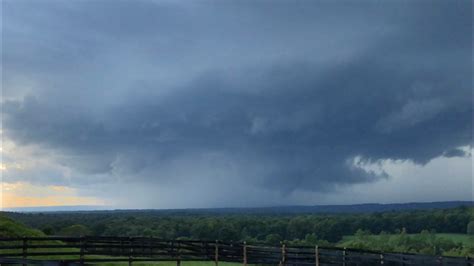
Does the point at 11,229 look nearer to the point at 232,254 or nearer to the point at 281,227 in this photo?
the point at 232,254

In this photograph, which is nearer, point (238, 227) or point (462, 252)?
point (462, 252)

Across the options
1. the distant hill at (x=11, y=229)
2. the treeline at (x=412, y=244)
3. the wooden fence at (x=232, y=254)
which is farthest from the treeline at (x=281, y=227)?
the wooden fence at (x=232, y=254)

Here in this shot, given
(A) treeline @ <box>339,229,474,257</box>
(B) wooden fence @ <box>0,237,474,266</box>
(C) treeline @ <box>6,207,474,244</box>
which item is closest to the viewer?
(B) wooden fence @ <box>0,237,474,266</box>

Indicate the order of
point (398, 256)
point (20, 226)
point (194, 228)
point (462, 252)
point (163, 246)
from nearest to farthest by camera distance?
point (398, 256)
point (163, 246)
point (20, 226)
point (462, 252)
point (194, 228)

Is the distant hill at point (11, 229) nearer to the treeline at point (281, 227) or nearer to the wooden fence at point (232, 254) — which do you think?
the wooden fence at point (232, 254)

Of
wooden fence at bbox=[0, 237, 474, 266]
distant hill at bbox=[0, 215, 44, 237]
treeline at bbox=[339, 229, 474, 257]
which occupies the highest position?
distant hill at bbox=[0, 215, 44, 237]

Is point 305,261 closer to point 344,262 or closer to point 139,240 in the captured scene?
point 344,262

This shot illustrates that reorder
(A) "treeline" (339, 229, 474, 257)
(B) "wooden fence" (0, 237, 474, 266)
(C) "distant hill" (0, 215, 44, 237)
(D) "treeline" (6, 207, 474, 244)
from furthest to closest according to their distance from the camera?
1. (D) "treeline" (6, 207, 474, 244)
2. (A) "treeline" (339, 229, 474, 257)
3. (C) "distant hill" (0, 215, 44, 237)
4. (B) "wooden fence" (0, 237, 474, 266)

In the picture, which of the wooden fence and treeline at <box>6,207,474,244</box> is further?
treeline at <box>6,207,474,244</box>

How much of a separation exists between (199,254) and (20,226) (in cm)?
1419

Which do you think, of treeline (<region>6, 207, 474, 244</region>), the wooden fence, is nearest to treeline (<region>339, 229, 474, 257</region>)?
treeline (<region>6, 207, 474, 244</region>)

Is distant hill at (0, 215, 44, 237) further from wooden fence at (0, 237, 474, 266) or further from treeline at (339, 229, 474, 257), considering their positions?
treeline at (339, 229, 474, 257)

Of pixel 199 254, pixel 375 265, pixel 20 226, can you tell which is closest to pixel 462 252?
pixel 375 265

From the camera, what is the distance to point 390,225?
11088 cm
